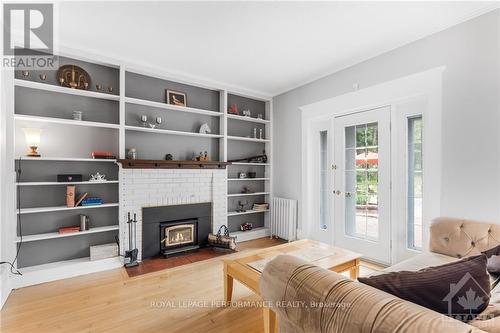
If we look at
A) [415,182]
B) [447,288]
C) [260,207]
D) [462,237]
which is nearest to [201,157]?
[260,207]

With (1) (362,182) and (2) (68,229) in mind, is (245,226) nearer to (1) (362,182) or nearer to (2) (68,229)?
(1) (362,182)

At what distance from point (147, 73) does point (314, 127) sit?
2629 millimetres

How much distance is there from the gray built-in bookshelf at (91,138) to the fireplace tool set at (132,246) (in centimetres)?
14

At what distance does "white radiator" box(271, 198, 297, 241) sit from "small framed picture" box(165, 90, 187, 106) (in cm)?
232

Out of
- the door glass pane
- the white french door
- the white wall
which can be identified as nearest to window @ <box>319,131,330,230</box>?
the white french door

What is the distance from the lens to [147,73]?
3.43m

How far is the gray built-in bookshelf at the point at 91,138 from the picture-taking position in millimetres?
2736

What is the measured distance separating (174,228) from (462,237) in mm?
3268

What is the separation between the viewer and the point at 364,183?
3.26 meters

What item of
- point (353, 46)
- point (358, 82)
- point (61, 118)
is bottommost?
point (61, 118)

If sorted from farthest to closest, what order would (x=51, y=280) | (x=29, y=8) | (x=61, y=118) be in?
1. (x=61, y=118)
2. (x=51, y=280)
3. (x=29, y=8)

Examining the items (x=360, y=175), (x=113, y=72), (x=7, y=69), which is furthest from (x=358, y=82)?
(x=7, y=69)

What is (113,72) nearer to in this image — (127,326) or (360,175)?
(127,326)

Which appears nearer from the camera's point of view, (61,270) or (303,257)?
(303,257)
